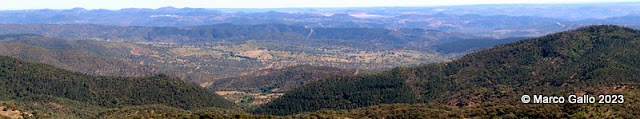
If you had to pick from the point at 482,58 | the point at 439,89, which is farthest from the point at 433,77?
the point at 482,58

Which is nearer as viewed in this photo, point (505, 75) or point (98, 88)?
point (98, 88)

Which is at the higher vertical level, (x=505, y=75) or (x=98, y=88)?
(x=505, y=75)

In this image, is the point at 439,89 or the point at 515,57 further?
the point at 515,57

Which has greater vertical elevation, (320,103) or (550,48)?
(550,48)

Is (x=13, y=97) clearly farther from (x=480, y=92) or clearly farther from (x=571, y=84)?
(x=571, y=84)

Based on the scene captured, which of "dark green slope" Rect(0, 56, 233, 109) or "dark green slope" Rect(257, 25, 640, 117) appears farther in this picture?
"dark green slope" Rect(0, 56, 233, 109)
